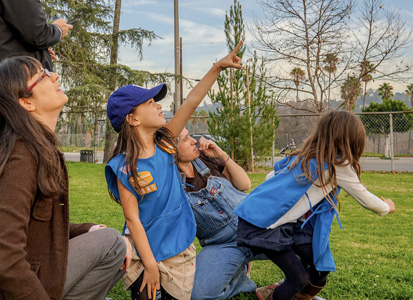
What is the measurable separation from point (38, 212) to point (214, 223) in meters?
1.52

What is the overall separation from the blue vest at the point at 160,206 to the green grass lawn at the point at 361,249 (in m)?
0.87

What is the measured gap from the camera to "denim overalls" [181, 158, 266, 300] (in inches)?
112

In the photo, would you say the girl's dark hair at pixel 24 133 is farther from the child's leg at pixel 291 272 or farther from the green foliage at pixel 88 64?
the green foliage at pixel 88 64

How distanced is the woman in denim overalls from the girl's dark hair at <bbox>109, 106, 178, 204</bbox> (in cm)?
→ 21

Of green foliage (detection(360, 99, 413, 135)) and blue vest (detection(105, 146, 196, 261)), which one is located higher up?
green foliage (detection(360, 99, 413, 135))

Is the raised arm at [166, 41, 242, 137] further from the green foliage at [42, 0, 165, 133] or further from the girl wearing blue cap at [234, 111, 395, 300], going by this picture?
the green foliage at [42, 0, 165, 133]

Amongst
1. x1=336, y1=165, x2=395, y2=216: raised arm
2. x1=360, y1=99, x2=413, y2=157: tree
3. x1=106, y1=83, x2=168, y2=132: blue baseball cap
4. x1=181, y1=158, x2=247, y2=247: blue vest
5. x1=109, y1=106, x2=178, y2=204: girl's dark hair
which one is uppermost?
x1=360, y1=99, x2=413, y2=157: tree

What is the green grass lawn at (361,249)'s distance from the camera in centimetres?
318

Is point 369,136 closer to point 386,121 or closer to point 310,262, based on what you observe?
point 386,121

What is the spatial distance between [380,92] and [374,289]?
179ft

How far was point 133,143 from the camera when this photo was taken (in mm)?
2531

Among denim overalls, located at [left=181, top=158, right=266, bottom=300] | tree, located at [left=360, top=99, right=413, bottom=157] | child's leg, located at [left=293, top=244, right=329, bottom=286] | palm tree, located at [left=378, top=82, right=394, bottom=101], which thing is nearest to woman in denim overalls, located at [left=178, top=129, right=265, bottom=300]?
denim overalls, located at [left=181, top=158, right=266, bottom=300]

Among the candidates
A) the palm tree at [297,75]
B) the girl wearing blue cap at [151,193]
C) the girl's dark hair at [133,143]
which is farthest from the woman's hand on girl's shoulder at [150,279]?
the palm tree at [297,75]

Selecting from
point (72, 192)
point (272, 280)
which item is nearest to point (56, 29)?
point (272, 280)
